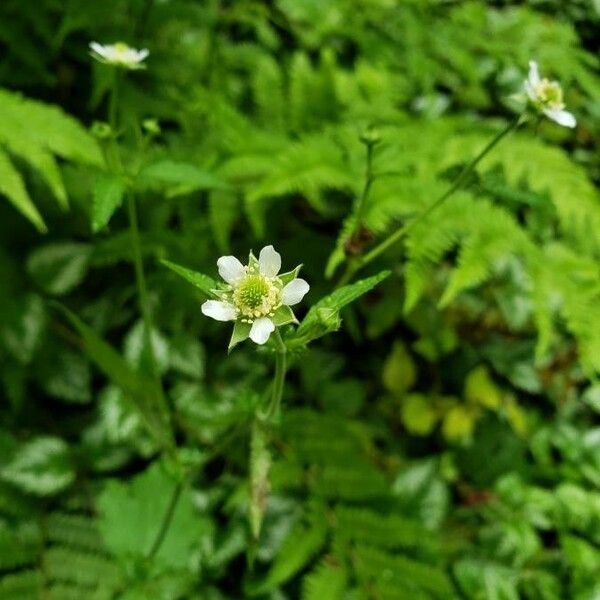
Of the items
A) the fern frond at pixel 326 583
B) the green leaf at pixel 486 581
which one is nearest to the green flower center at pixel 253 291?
the fern frond at pixel 326 583

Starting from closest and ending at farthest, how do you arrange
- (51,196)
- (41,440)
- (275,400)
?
(275,400)
(41,440)
(51,196)

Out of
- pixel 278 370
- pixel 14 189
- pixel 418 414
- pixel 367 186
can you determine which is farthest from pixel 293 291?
pixel 418 414

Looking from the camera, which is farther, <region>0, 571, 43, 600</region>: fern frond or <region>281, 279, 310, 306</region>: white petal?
<region>0, 571, 43, 600</region>: fern frond

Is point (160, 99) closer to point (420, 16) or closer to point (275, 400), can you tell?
point (420, 16)

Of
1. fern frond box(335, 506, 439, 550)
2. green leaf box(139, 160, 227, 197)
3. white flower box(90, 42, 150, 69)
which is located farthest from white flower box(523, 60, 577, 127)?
fern frond box(335, 506, 439, 550)

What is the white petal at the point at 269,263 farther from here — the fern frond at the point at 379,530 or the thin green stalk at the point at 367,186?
the fern frond at the point at 379,530

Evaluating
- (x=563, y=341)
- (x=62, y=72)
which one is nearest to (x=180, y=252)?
(x=62, y=72)

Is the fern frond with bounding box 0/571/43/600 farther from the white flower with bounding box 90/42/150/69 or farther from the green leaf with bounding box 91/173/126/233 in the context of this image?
the white flower with bounding box 90/42/150/69

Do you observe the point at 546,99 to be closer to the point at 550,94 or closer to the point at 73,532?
the point at 550,94
